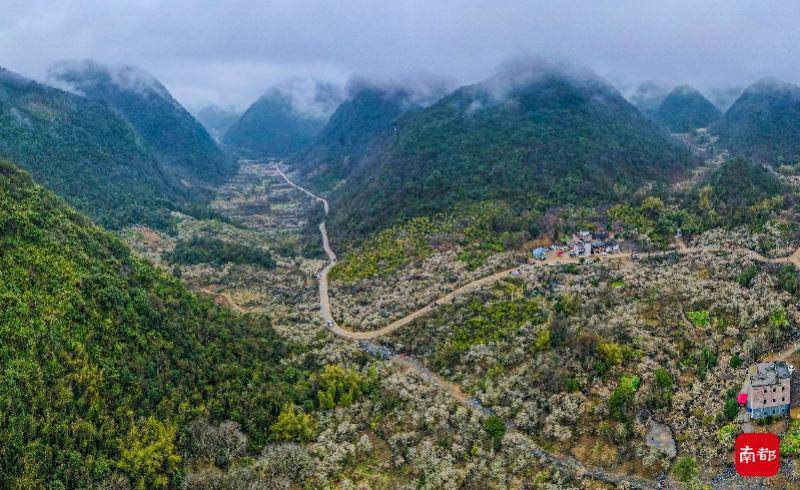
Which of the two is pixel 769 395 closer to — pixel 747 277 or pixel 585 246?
pixel 747 277

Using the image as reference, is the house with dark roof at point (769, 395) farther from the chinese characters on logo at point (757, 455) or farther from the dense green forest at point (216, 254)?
the dense green forest at point (216, 254)

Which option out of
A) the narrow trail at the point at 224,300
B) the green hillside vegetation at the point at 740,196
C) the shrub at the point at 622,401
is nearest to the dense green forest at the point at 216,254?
the narrow trail at the point at 224,300

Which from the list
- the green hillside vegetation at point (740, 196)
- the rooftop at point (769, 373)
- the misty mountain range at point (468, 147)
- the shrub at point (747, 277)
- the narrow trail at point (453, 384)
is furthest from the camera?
the misty mountain range at point (468, 147)

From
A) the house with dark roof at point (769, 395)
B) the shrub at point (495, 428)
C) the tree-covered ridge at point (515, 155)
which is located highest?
the tree-covered ridge at point (515, 155)

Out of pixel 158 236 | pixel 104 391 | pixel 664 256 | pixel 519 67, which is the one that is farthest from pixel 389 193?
pixel 104 391

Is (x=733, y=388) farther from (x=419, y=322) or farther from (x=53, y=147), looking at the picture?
(x=53, y=147)

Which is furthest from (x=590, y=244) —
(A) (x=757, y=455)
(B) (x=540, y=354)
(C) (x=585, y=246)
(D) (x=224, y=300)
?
(D) (x=224, y=300)
